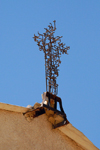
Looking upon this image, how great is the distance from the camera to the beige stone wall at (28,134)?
218 inches

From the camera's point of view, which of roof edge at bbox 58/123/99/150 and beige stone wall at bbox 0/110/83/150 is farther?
roof edge at bbox 58/123/99/150

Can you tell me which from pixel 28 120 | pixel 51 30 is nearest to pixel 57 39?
pixel 51 30

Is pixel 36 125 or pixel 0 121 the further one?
pixel 36 125

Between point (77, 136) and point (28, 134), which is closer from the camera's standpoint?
point (28, 134)

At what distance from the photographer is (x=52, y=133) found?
241 inches

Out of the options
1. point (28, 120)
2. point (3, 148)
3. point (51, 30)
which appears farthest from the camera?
point (51, 30)

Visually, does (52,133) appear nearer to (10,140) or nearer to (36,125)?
(36,125)

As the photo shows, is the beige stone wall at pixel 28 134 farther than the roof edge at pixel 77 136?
No

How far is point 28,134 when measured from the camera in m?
5.77

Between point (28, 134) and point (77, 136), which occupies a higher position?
point (77, 136)

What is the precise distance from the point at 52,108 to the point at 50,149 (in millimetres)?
726

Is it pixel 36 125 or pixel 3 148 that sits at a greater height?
pixel 36 125

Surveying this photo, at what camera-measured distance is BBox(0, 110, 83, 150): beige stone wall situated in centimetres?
553

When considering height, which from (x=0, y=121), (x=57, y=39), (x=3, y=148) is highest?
(x=57, y=39)
